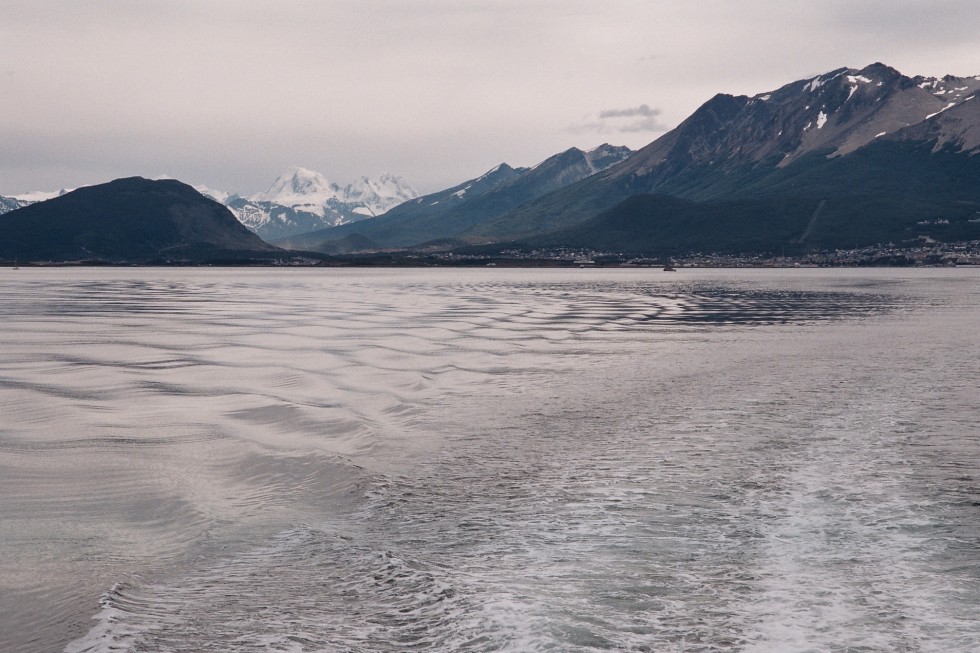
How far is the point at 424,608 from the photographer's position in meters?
12.6

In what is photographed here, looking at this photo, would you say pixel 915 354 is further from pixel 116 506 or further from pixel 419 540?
pixel 116 506

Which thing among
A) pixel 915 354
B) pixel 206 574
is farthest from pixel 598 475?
pixel 915 354

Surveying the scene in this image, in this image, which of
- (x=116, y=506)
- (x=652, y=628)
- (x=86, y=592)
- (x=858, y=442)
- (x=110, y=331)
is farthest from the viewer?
(x=110, y=331)

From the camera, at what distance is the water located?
12.1 meters

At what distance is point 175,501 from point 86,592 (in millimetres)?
5160

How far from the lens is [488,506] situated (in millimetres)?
17734

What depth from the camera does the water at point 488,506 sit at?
1208cm

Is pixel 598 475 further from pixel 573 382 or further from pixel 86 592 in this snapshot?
pixel 573 382

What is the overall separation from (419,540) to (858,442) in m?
14.8

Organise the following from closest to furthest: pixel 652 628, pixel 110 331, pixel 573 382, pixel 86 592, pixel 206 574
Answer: pixel 652 628 → pixel 86 592 → pixel 206 574 → pixel 573 382 → pixel 110 331

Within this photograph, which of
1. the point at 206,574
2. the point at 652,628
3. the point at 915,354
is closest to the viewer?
the point at 652,628

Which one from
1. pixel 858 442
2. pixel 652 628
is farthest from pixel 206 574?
pixel 858 442

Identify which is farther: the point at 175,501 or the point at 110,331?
the point at 110,331

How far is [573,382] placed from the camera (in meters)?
35.4
